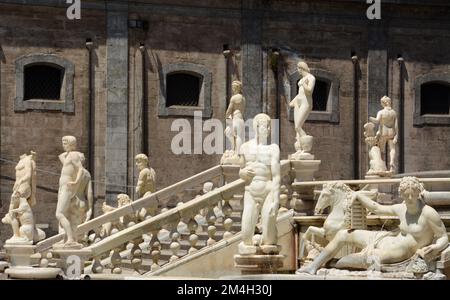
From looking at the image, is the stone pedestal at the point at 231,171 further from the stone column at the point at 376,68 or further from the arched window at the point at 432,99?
the arched window at the point at 432,99

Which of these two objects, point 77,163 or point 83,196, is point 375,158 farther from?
point 77,163

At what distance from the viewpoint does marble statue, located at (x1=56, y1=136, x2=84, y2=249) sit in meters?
21.6

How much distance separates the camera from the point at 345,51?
107 ft

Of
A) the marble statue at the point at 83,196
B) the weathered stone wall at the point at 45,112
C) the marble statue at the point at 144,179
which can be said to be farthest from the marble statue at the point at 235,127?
the weathered stone wall at the point at 45,112

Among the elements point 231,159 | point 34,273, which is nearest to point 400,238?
point 34,273

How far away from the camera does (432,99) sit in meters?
33.3

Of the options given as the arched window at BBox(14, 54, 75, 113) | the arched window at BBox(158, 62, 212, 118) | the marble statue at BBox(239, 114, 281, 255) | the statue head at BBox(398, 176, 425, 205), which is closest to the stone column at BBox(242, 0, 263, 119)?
the arched window at BBox(158, 62, 212, 118)

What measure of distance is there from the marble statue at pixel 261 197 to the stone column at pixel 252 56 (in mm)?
11703

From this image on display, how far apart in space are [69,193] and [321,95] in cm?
1200

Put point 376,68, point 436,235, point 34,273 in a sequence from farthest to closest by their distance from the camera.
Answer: point 376,68
point 34,273
point 436,235

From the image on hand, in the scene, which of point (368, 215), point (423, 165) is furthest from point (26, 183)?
point (423, 165)

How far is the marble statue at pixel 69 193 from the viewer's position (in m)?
21.6

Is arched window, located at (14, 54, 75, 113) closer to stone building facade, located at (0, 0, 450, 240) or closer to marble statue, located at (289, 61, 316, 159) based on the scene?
stone building facade, located at (0, 0, 450, 240)
